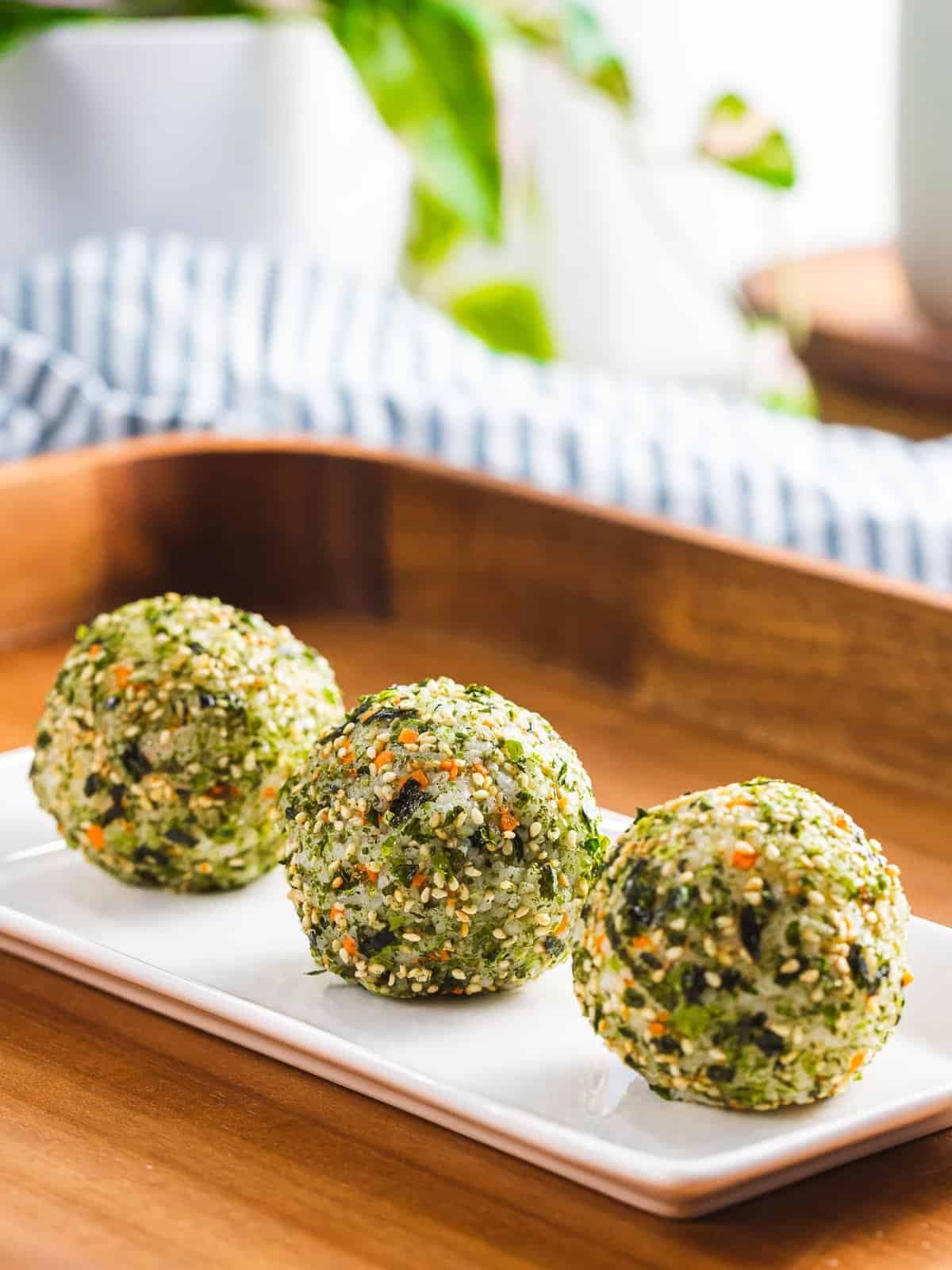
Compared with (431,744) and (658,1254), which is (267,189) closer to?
(431,744)

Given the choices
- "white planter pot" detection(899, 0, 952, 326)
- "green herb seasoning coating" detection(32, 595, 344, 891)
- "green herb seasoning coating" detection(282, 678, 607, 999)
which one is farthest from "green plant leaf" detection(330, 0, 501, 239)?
Answer: "green herb seasoning coating" detection(282, 678, 607, 999)

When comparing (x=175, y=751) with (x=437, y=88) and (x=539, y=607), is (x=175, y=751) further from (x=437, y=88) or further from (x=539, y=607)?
(x=437, y=88)

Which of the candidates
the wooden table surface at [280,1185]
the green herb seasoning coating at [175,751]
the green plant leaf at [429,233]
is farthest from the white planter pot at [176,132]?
the wooden table surface at [280,1185]

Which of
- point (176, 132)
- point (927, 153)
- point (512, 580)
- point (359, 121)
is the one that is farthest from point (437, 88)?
point (512, 580)

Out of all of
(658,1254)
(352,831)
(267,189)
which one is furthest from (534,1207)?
(267,189)

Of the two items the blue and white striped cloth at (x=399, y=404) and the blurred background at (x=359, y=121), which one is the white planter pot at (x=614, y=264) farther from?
the blue and white striped cloth at (x=399, y=404)

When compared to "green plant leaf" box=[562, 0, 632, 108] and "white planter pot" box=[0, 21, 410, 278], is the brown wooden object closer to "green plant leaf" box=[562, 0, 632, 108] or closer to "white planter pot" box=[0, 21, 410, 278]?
"green plant leaf" box=[562, 0, 632, 108]
